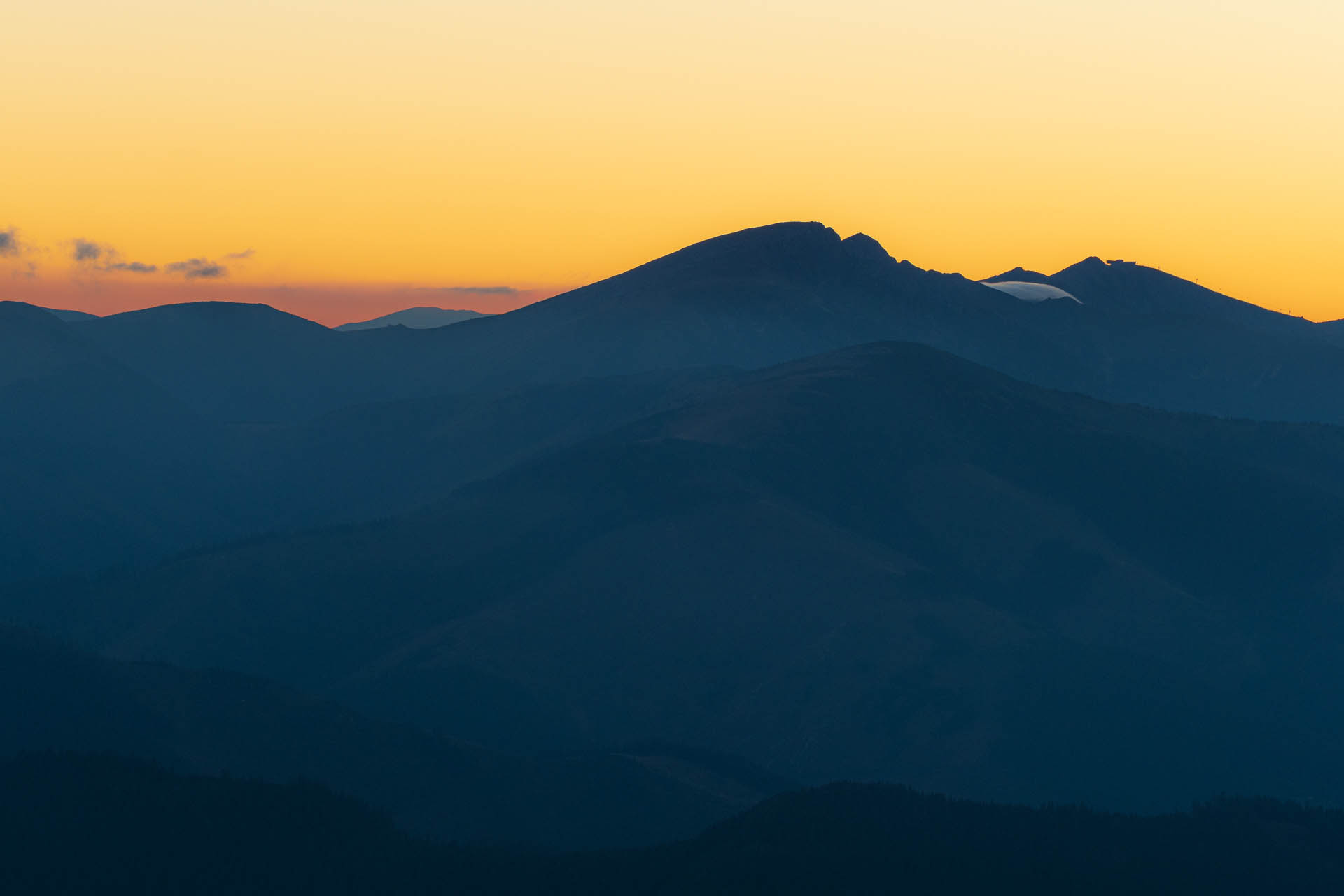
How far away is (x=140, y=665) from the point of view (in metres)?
176

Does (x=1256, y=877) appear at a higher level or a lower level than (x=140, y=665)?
lower

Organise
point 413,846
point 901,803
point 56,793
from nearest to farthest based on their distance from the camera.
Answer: point 56,793 < point 413,846 < point 901,803

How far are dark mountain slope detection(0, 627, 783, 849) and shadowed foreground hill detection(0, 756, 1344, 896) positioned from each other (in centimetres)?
1430

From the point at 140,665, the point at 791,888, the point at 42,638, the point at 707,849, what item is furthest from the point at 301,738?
the point at 791,888

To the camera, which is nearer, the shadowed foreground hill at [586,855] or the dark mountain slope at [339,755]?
the shadowed foreground hill at [586,855]

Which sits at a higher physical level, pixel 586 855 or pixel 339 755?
pixel 339 755

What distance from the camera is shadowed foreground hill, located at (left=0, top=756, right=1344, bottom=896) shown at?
126m

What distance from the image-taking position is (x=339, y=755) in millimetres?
166250

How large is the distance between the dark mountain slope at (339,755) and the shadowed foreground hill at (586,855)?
14.3 metres

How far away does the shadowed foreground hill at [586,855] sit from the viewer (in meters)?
126

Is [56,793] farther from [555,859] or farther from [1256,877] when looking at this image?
[1256,877]

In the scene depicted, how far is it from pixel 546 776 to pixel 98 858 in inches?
2183

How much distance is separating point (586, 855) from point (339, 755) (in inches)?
1538

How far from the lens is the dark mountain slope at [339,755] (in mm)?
156000
